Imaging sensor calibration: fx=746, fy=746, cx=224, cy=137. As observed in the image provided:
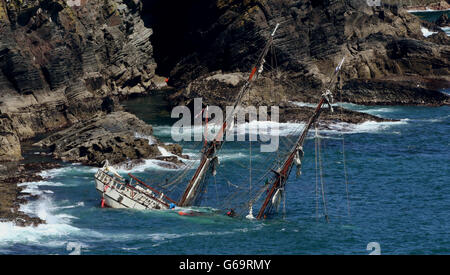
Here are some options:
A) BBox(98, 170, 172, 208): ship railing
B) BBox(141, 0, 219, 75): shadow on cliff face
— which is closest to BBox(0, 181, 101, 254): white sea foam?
BBox(98, 170, 172, 208): ship railing

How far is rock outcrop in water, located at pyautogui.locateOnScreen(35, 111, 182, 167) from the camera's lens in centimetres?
8944

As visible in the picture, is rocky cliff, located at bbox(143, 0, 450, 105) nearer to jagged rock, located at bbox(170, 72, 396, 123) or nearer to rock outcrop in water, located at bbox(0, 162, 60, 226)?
jagged rock, located at bbox(170, 72, 396, 123)

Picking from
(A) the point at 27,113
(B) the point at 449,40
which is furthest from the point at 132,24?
(B) the point at 449,40

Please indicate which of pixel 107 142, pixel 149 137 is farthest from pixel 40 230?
pixel 149 137

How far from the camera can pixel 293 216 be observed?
70.2 m

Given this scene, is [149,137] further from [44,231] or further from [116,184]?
[44,231]

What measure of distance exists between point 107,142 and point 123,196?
19.9m

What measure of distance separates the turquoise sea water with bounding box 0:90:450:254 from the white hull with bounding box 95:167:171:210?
4.47 ft

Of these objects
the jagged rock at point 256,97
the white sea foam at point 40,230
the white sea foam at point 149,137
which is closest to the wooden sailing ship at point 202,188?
the white sea foam at point 40,230

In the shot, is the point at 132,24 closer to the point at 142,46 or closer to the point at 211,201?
the point at 142,46

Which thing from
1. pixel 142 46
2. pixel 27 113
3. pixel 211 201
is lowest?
pixel 211 201

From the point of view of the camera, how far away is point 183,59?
472 ft

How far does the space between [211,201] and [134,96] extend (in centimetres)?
6228
